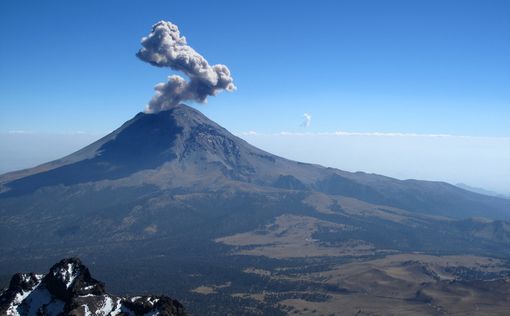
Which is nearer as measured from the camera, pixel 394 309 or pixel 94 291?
pixel 94 291

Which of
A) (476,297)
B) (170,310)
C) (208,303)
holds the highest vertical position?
(170,310)

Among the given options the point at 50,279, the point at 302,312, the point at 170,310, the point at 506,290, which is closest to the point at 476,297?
the point at 506,290

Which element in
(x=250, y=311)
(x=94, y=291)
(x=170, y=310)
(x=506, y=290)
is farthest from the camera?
(x=506, y=290)

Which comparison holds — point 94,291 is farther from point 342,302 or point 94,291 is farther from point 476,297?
point 476,297

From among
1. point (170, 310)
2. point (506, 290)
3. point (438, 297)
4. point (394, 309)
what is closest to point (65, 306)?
point (170, 310)

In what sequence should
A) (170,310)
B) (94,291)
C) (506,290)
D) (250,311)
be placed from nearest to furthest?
(170,310) < (94,291) < (250,311) < (506,290)

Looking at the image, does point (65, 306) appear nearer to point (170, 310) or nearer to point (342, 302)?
point (170, 310)

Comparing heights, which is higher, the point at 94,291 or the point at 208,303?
the point at 94,291
